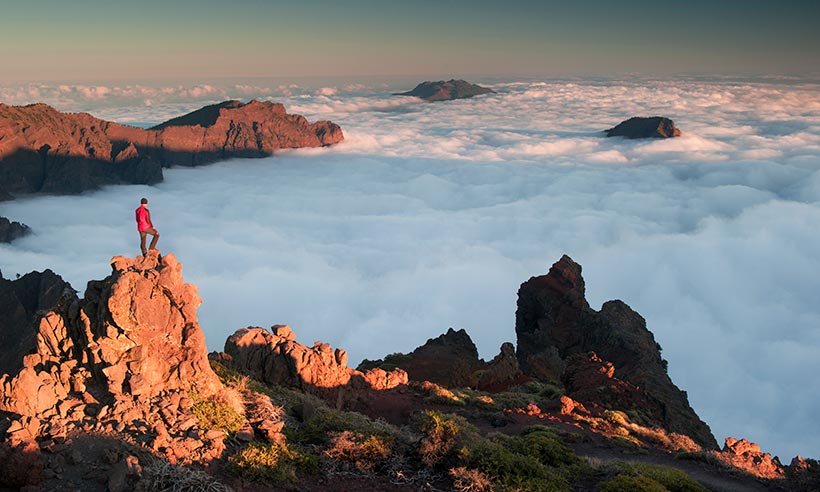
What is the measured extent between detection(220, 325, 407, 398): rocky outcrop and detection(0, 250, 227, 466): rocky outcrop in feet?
24.6

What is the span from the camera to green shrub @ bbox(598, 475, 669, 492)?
14.1m

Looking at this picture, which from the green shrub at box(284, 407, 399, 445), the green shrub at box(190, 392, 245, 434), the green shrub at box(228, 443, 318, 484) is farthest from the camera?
the green shrub at box(284, 407, 399, 445)

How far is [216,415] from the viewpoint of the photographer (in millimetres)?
14375

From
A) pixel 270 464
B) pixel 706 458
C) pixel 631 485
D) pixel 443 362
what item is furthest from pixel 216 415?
pixel 443 362

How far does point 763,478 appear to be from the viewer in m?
18.2

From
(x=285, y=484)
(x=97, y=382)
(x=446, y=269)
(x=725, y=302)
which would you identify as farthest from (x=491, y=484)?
(x=725, y=302)

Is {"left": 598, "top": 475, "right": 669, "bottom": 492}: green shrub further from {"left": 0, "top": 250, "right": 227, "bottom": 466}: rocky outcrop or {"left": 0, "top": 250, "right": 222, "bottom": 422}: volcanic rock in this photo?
{"left": 0, "top": 250, "right": 222, "bottom": 422}: volcanic rock

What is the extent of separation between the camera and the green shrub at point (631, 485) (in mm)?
14131

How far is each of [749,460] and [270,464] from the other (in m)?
17.3

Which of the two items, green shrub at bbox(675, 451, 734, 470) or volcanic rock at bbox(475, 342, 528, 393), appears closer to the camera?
green shrub at bbox(675, 451, 734, 470)

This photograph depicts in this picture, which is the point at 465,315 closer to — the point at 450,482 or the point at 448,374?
the point at 448,374

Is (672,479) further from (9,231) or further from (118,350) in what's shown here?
(9,231)

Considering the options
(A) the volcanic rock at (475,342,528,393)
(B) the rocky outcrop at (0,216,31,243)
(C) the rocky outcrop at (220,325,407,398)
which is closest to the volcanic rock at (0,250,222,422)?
(C) the rocky outcrop at (220,325,407,398)

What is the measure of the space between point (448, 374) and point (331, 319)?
3834 inches
